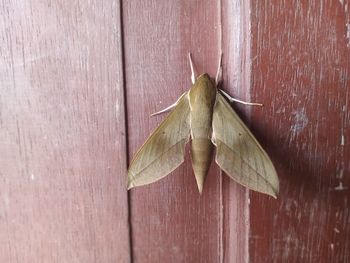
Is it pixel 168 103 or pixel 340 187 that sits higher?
pixel 168 103

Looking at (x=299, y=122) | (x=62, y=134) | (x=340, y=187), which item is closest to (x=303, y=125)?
(x=299, y=122)

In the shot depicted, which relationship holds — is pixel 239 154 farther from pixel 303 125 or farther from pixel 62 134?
pixel 62 134

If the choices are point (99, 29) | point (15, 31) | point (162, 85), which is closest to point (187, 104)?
point (162, 85)

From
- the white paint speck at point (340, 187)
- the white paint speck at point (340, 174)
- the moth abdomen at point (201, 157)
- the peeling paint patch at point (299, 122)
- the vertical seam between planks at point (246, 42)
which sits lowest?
the white paint speck at point (340, 187)

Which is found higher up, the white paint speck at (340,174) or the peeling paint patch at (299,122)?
the peeling paint patch at (299,122)

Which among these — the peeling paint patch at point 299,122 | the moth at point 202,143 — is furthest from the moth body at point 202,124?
the peeling paint patch at point 299,122

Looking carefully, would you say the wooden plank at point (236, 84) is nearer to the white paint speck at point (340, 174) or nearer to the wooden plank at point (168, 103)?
the wooden plank at point (168, 103)

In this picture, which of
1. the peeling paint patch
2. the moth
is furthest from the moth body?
the peeling paint patch
